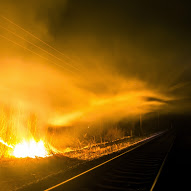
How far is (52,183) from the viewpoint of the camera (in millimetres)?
7867

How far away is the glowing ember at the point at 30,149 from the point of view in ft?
41.2

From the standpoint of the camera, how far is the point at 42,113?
768 inches

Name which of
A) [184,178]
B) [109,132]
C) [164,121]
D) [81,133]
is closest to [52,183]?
[184,178]

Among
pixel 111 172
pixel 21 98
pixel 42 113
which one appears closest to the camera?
pixel 111 172

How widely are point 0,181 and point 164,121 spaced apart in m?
134

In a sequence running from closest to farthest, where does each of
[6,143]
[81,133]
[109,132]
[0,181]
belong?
[0,181] < [6,143] < [81,133] < [109,132]

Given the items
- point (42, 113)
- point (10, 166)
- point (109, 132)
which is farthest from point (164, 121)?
point (10, 166)

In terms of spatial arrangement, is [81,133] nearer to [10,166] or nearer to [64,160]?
[64,160]

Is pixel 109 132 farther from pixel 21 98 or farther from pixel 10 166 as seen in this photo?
pixel 10 166

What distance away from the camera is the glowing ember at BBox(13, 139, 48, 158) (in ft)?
41.2

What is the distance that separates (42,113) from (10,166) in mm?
9417

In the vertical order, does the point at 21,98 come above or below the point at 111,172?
above

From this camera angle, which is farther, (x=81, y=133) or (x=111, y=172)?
(x=81, y=133)

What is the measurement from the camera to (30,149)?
43.5ft
